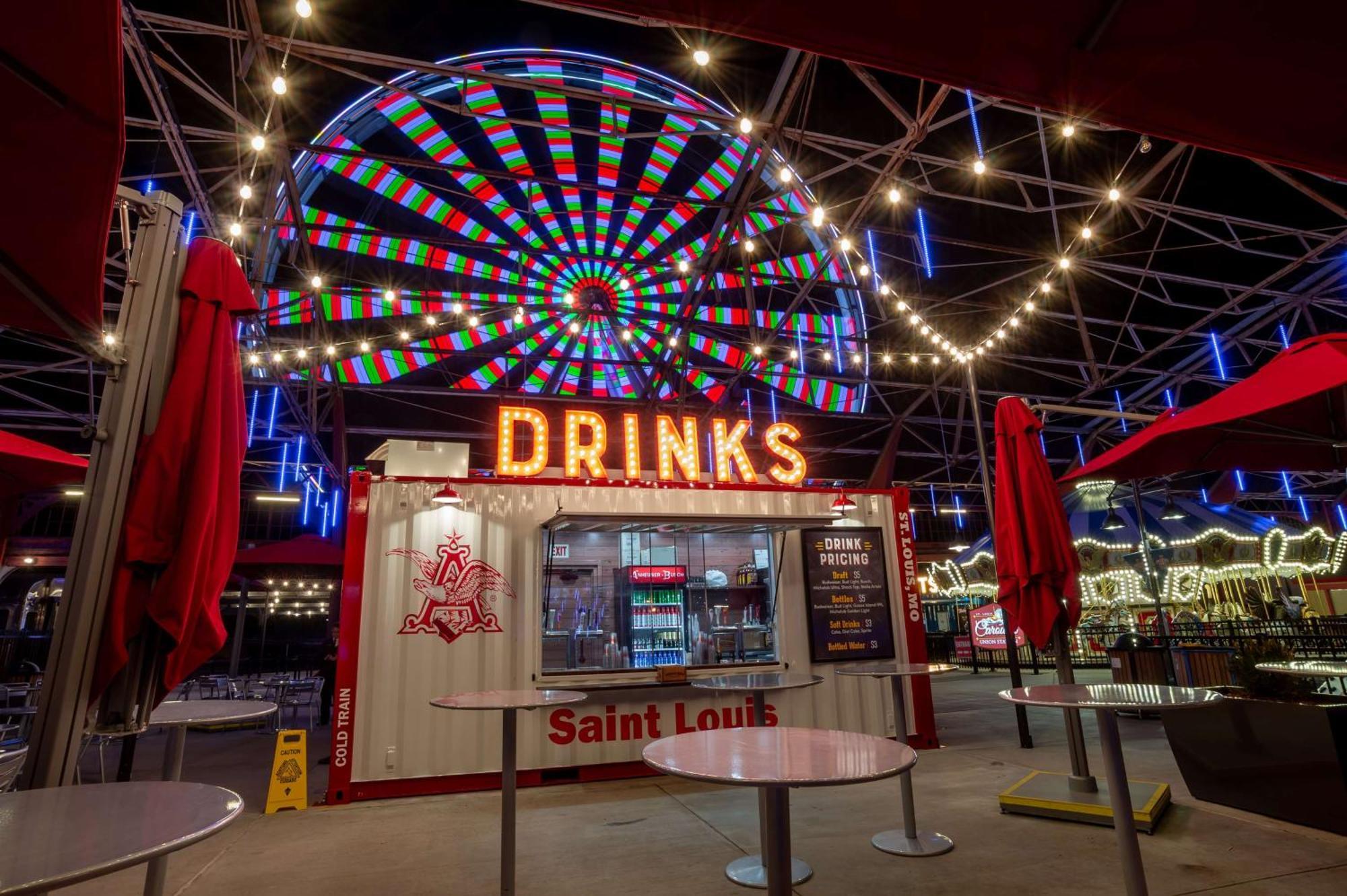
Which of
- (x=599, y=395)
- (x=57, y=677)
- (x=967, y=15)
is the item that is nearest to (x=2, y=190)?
(x=57, y=677)

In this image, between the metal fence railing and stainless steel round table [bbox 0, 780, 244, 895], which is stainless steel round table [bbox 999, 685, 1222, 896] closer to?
the metal fence railing

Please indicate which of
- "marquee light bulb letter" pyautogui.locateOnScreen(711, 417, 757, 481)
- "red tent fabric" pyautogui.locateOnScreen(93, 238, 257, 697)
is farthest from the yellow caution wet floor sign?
"marquee light bulb letter" pyautogui.locateOnScreen(711, 417, 757, 481)

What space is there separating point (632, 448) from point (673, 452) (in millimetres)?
491

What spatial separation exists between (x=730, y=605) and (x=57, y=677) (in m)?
6.81

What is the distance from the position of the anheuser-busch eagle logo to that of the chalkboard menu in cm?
339

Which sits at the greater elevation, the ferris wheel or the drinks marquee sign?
the ferris wheel

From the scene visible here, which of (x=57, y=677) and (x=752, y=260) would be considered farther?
(x=752, y=260)

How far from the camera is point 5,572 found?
20562 millimetres

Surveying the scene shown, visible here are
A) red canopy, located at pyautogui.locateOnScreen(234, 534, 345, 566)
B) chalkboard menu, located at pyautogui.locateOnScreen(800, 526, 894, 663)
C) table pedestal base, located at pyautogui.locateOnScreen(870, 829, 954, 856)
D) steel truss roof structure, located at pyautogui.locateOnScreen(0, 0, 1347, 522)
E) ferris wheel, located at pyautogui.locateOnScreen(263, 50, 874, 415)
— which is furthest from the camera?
ferris wheel, located at pyautogui.locateOnScreen(263, 50, 874, 415)

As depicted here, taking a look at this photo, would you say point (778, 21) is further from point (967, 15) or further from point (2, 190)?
point (2, 190)

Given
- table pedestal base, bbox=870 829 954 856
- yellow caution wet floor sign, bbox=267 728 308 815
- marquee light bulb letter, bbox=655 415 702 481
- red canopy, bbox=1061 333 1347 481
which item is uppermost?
marquee light bulb letter, bbox=655 415 702 481

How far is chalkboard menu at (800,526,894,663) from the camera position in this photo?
738cm

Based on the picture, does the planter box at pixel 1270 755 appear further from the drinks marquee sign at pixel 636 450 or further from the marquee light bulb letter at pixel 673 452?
the marquee light bulb letter at pixel 673 452

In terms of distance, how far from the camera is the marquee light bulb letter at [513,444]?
7.23m
